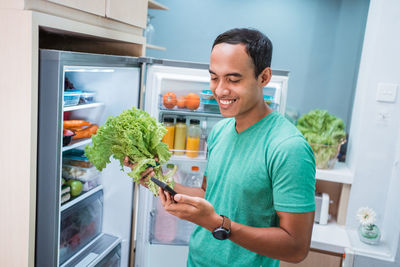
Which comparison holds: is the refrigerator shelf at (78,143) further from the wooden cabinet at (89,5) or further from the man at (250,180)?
the man at (250,180)

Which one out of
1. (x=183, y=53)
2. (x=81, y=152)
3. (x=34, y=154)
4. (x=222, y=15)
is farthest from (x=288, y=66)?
(x=34, y=154)

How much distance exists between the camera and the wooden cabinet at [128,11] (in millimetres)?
1805

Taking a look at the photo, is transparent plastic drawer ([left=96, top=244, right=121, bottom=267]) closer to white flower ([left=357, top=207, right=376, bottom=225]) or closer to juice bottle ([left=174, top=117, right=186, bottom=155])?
juice bottle ([left=174, top=117, right=186, bottom=155])

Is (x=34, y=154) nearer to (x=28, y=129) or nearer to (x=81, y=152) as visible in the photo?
(x=28, y=129)

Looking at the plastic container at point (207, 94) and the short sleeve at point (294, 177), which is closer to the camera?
the short sleeve at point (294, 177)

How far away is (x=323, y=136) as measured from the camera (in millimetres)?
2805

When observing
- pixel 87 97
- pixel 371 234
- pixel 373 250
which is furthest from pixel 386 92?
pixel 87 97

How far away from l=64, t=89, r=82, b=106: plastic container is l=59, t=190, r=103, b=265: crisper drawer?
24.1 inches

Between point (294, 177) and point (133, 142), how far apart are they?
0.68m

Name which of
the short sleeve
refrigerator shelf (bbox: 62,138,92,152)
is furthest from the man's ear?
refrigerator shelf (bbox: 62,138,92,152)

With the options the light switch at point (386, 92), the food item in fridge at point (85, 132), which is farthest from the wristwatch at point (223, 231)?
the light switch at point (386, 92)

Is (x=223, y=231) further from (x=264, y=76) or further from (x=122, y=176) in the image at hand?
(x=122, y=176)

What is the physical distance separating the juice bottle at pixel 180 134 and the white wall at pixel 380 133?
1363 mm

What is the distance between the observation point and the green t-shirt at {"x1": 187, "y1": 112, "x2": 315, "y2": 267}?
1.10m
